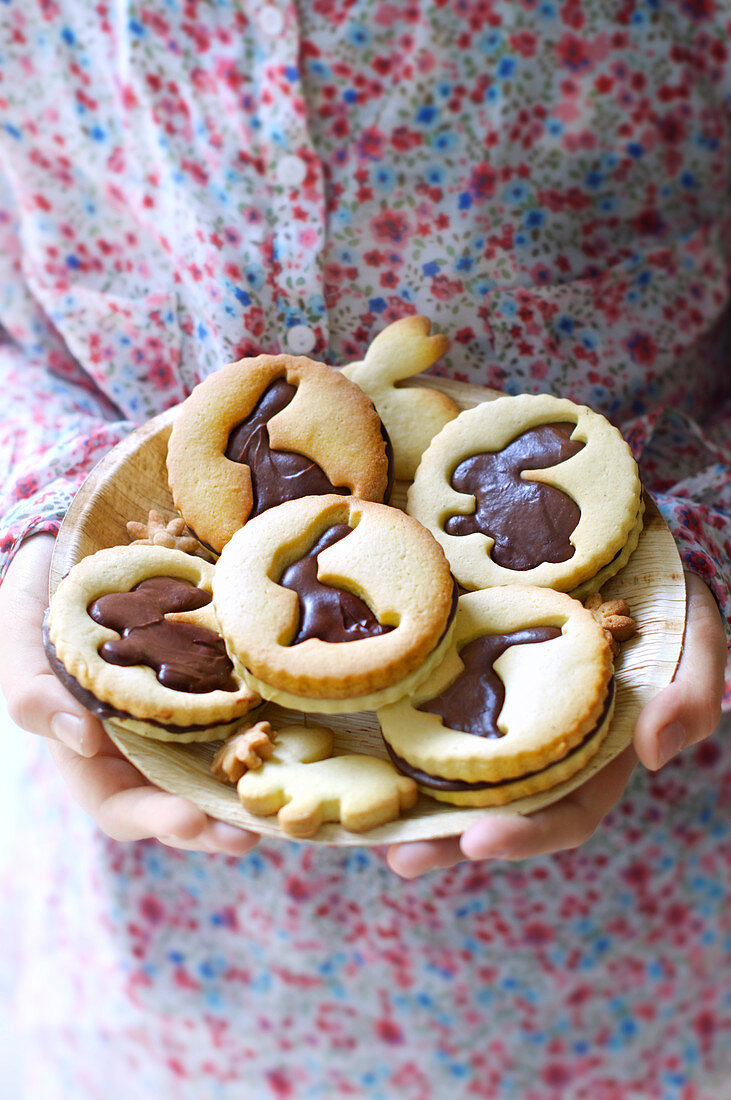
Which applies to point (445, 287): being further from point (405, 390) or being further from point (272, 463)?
point (272, 463)

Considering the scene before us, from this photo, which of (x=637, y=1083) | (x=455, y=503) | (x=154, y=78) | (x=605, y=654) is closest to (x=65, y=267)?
(x=154, y=78)

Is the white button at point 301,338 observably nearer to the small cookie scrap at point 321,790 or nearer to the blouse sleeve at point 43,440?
the blouse sleeve at point 43,440

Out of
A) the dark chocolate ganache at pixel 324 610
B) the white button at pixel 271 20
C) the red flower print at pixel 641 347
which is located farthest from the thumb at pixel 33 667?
the red flower print at pixel 641 347

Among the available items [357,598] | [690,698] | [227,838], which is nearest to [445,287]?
[357,598]

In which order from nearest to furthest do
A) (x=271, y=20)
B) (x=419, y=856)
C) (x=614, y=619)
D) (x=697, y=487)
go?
(x=419, y=856) < (x=614, y=619) < (x=271, y=20) < (x=697, y=487)

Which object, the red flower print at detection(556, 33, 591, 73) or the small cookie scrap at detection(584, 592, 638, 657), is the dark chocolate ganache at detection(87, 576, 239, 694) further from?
the red flower print at detection(556, 33, 591, 73)
